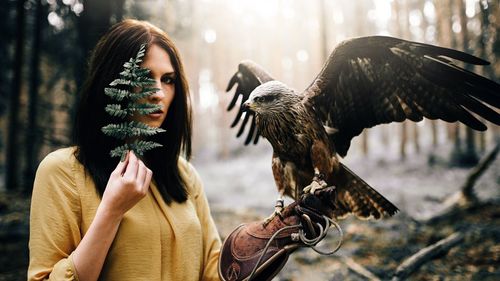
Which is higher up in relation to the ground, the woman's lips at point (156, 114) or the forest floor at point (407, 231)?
the woman's lips at point (156, 114)

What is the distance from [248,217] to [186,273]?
5764 mm

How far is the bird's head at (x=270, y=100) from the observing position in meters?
1.82

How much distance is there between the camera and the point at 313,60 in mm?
19234

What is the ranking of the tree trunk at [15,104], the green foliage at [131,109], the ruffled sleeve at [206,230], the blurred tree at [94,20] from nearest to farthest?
the green foliage at [131,109] < the ruffled sleeve at [206,230] < the blurred tree at [94,20] < the tree trunk at [15,104]

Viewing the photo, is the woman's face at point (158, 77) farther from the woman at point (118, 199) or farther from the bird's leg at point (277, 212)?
the bird's leg at point (277, 212)

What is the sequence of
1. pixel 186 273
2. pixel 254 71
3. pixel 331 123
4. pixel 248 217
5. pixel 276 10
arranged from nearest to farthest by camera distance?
pixel 186 273
pixel 331 123
pixel 254 71
pixel 248 217
pixel 276 10

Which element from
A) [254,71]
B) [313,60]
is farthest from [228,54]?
[254,71]

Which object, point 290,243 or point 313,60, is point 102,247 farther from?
point 313,60

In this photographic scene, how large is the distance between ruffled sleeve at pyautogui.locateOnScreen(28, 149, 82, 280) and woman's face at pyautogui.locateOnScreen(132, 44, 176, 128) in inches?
17.3

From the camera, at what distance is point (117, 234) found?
1608mm

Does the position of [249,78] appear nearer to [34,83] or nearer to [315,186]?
[315,186]

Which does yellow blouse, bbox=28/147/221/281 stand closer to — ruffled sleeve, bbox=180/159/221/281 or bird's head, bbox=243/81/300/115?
ruffled sleeve, bbox=180/159/221/281

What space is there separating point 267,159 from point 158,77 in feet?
57.6

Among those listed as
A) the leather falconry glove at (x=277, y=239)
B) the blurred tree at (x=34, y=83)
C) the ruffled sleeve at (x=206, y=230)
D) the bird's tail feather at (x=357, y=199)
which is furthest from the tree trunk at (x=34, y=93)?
the bird's tail feather at (x=357, y=199)
